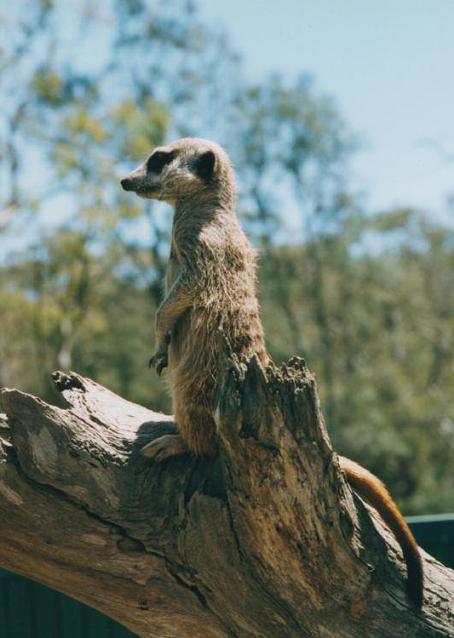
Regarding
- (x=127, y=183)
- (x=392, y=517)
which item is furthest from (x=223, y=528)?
(x=127, y=183)

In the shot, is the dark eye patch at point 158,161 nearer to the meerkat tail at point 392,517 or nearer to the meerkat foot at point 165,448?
the meerkat foot at point 165,448

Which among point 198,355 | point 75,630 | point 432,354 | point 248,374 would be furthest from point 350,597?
point 432,354

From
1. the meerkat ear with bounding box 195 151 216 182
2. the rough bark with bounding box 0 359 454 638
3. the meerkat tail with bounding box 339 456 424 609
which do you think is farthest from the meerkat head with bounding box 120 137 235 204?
the meerkat tail with bounding box 339 456 424 609

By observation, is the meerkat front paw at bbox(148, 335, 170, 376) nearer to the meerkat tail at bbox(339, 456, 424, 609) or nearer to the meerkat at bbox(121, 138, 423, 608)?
the meerkat at bbox(121, 138, 423, 608)

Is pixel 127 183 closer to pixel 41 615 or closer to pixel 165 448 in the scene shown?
pixel 165 448

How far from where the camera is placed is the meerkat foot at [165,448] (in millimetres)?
3482

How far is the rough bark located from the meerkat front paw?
0.54 metres

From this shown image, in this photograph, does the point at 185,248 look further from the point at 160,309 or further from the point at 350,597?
the point at 350,597

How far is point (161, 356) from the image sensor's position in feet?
12.9

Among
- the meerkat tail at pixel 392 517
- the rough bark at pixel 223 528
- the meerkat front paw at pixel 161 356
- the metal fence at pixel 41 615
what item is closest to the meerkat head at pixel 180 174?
the meerkat front paw at pixel 161 356

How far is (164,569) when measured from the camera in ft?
10.6

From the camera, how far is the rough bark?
290cm

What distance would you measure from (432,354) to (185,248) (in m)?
22.9

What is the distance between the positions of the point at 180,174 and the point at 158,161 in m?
0.14
